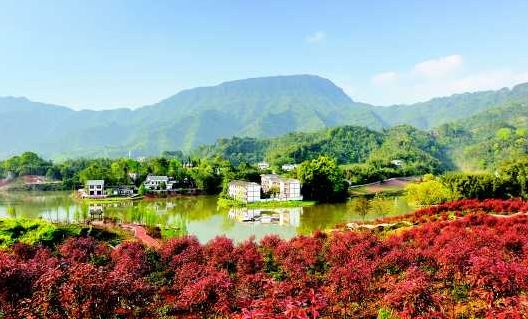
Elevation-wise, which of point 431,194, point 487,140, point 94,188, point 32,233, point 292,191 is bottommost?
point 431,194

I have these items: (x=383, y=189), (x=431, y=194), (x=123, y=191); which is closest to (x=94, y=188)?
(x=123, y=191)

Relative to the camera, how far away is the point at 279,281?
14.3 meters

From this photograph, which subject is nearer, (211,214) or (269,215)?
(269,215)

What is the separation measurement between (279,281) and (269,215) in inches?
1275

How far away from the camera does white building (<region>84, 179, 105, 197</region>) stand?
6662 cm

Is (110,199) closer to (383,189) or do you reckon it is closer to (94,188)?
(94,188)

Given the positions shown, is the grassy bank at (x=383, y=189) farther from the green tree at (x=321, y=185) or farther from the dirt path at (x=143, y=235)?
the dirt path at (x=143, y=235)

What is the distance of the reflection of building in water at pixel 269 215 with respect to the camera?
42469 millimetres

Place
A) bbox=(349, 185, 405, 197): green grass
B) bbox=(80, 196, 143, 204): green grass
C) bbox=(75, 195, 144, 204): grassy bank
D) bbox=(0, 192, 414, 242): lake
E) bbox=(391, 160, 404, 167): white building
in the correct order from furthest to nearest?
bbox=(391, 160, 404, 167): white building < bbox=(349, 185, 405, 197): green grass < bbox=(80, 196, 143, 204): green grass < bbox=(75, 195, 144, 204): grassy bank < bbox=(0, 192, 414, 242): lake

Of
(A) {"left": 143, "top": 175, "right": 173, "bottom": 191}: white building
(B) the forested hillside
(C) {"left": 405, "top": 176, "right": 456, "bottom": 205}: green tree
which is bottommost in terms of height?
(C) {"left": 405, "top": 176, "right": 456, "bottom": 205}: green tree

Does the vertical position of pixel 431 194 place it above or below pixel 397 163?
below

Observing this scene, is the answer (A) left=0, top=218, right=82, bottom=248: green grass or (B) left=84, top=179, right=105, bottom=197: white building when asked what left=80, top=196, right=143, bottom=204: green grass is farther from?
(A) left=0, top=218, right=82, bottom=248: green grass

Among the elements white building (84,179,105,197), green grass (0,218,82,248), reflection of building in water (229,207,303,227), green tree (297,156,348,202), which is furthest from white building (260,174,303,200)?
green grass (0,218,82,248)

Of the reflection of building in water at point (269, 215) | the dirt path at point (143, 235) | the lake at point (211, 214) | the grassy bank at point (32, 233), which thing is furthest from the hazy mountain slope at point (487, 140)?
the grassy bank at point (32, 233)
